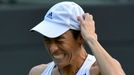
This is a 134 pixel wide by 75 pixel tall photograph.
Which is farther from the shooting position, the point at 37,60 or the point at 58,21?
the point at 37,60

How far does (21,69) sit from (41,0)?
1.04 meters

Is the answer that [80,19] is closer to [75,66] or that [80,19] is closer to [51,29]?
[51,29]

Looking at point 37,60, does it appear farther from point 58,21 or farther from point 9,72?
point 58,21

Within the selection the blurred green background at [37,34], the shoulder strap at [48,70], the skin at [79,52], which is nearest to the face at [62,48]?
the skin at [79,52]

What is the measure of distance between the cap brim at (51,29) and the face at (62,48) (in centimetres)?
3

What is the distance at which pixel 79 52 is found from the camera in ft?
14.7

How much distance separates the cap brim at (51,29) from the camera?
431cm

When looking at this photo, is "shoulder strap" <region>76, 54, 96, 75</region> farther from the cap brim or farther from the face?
the cap brim

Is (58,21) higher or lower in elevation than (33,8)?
higher

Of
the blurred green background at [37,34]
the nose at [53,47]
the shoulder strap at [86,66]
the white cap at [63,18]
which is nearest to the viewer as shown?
the nose at [53,47]

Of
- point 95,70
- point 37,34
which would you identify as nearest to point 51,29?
point 95,70

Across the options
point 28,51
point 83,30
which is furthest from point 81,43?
point 28,51

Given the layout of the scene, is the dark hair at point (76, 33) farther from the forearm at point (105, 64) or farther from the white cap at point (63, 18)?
the forearm at point (105, 64)

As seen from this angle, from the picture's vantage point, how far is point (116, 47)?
9.52 meters
